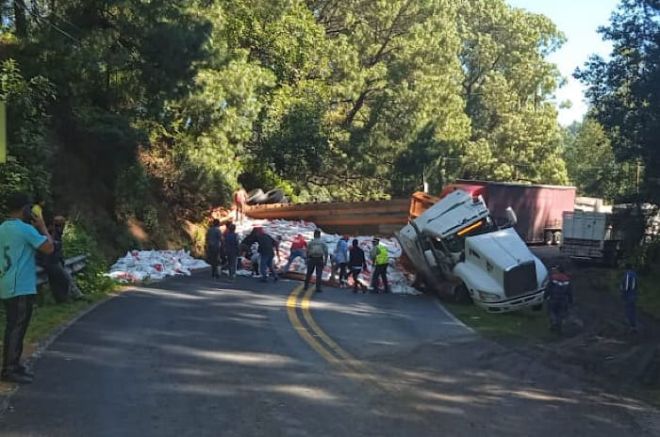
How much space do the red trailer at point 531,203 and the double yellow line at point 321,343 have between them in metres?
21.3

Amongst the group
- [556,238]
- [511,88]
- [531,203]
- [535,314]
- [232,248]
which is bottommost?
[535,314]

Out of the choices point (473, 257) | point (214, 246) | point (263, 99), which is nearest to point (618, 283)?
point (473, 257)

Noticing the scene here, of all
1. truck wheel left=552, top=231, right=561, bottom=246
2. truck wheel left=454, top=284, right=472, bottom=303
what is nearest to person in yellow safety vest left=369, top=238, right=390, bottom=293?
truck wheel left=454, top=284, right=472, bottom=303

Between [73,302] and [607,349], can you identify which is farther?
[73,302]

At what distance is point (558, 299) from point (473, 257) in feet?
15.4

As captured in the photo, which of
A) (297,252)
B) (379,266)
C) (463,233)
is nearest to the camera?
(463,233)

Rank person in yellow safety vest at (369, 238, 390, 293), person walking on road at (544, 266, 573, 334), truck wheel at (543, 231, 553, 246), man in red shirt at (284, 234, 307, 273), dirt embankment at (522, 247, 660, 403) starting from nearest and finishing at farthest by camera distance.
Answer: dirt embankment at (522, 247, 660, 403)
person walking on road at (544, 266, 573, 334)
person in yellow safety vest at (369, 238, 390, 293)
man in red shirt at (284, 234, 307, 273)
truck wheel at (543, 231, 553, 246)

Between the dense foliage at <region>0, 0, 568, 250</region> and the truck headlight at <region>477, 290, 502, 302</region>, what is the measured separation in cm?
1010

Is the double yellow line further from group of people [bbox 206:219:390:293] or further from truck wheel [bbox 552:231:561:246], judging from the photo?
truck wheel [bbox 552:231:561:246]

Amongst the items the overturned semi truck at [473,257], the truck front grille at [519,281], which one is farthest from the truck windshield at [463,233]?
the truck front grille at [519,281]

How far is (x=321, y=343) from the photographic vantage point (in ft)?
37.2

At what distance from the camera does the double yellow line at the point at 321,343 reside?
30.8 feet

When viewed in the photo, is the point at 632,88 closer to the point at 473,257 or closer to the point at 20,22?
Result: the point at 473,257

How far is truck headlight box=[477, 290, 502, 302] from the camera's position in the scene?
1918 cm
